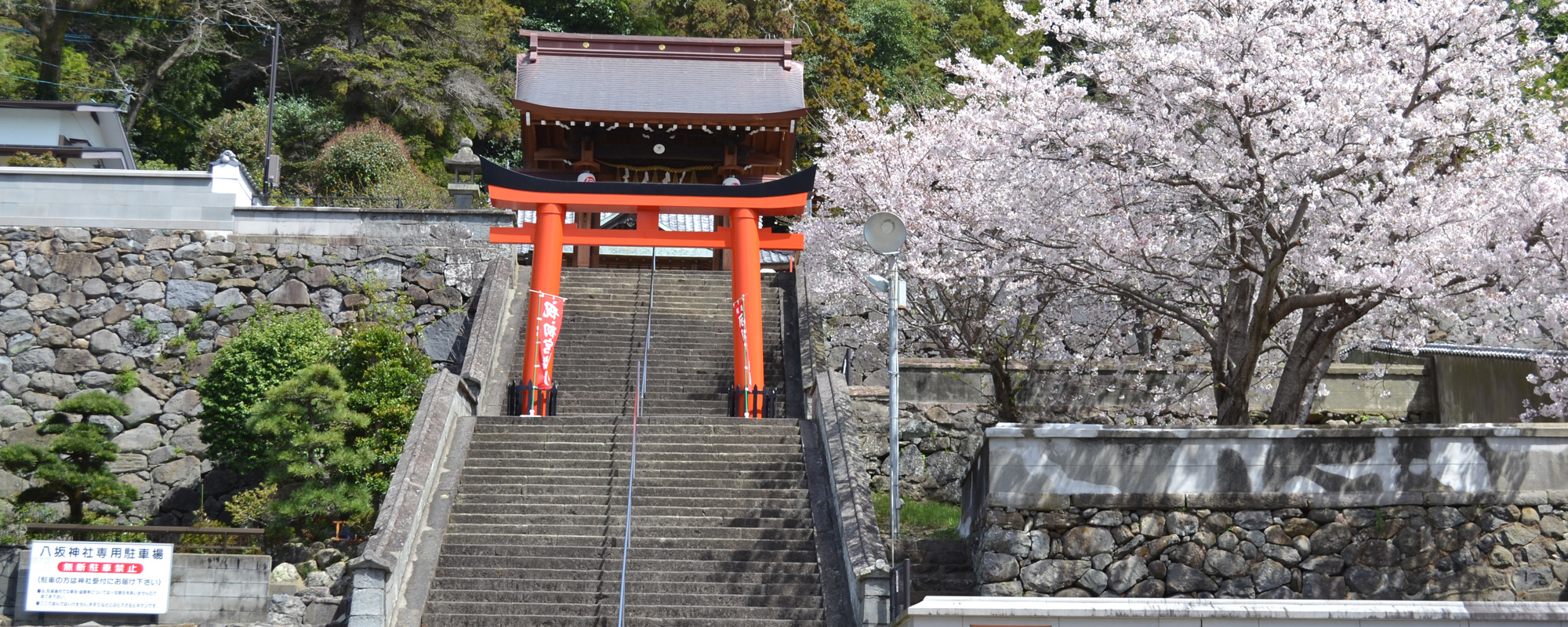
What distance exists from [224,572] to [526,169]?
11.0 meters

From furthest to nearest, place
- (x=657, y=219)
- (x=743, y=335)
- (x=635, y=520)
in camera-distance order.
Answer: (x=657, y=219) → (x=743, y=335) → (x=635, y=520)

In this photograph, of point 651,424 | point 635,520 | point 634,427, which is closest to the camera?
point 635,520

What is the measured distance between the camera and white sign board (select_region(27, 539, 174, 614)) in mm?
12656

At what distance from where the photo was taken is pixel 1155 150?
453 inches

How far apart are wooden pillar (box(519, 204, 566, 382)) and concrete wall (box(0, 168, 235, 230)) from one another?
6294 mm

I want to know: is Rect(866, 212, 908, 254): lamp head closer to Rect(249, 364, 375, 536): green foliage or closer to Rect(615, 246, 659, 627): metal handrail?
Rect(615, 246, 659, 627): metal handrail

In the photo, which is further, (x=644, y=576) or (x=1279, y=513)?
(x=644, y=576)

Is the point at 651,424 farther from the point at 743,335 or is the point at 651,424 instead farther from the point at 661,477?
the point at 743,335

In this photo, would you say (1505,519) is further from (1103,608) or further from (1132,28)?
(1132,28)

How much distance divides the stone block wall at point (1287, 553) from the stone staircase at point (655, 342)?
19.2 ft

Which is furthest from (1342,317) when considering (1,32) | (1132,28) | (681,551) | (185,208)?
(1,32)

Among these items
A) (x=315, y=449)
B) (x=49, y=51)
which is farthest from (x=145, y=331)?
(x=49, y=51)

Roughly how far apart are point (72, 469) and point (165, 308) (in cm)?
448

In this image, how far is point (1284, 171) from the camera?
1119 cm
